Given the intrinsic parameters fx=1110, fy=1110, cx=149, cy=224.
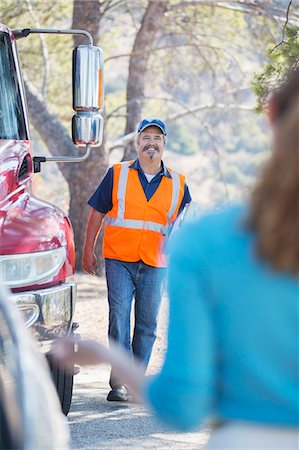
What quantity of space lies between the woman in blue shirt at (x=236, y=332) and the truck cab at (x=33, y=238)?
9.60ft

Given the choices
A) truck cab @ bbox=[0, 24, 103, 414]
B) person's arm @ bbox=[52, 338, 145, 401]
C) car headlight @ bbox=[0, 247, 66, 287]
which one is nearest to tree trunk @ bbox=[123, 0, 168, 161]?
truck cab @ bbox=[0, 24, 103, 414]

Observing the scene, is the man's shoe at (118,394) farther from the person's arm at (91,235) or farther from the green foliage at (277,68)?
the green foliage at (277,68)

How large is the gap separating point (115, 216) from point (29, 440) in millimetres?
4780

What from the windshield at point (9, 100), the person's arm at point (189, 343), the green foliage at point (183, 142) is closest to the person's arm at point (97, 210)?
the windshield at point (9, 100)

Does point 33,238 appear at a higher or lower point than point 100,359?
lower

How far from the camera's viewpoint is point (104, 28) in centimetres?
2222

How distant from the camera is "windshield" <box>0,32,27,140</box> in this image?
266 inches

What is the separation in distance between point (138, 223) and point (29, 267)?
6.06 ft

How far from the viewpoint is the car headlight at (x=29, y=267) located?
5.27 metres

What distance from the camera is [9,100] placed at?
22.7ft

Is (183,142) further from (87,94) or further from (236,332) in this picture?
(236,332)

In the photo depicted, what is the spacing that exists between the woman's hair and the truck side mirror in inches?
191

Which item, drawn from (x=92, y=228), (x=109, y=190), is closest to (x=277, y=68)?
(x=109, y=190)

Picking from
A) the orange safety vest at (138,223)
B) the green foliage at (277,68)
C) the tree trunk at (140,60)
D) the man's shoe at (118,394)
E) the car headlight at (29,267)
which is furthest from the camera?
Answer: the tree trunk at (140,60)
